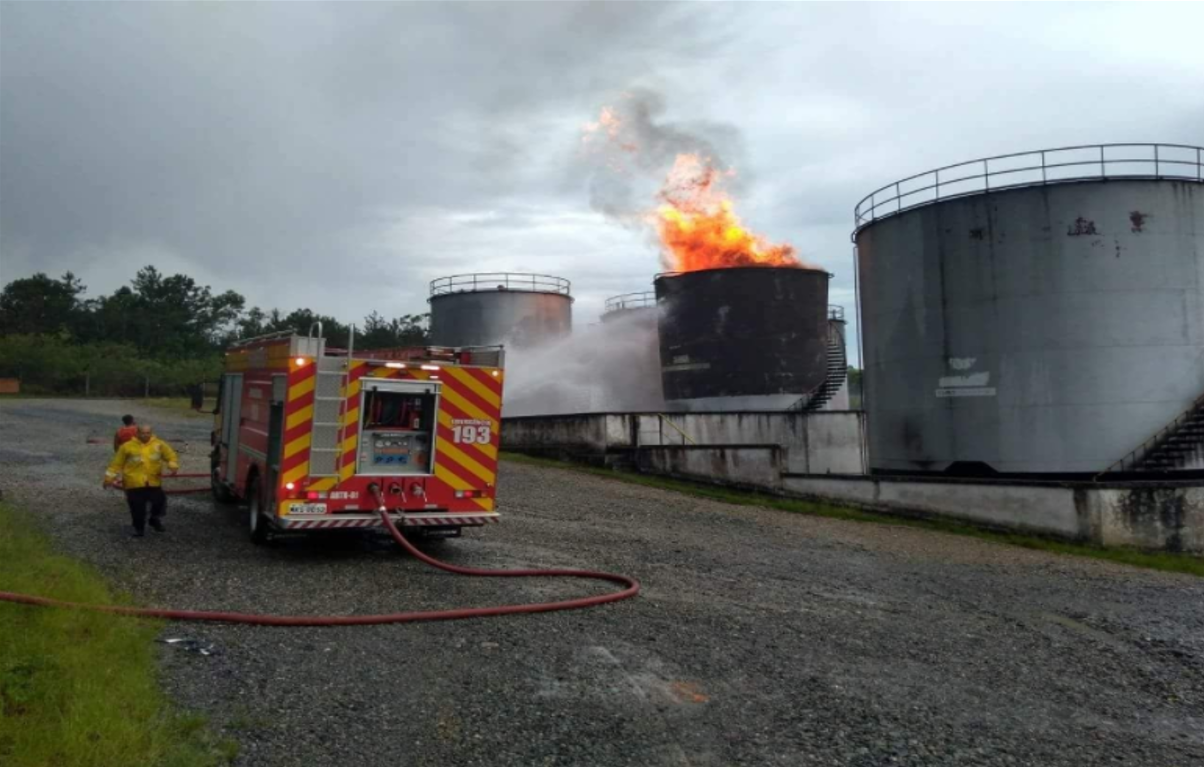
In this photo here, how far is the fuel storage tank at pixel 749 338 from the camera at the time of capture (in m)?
28.3

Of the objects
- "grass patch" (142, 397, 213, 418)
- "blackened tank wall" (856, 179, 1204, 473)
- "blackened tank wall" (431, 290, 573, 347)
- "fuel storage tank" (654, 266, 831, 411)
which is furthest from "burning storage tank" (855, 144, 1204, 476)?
"grass patch" (142, 397, 213, 418)

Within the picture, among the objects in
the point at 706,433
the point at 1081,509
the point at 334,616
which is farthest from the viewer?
the point at 706,433

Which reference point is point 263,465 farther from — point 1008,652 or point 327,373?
point 1008,652

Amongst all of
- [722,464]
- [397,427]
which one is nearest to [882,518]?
[722,464]

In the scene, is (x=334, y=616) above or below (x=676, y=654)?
above

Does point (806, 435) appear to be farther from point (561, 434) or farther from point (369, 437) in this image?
point (369, 437)

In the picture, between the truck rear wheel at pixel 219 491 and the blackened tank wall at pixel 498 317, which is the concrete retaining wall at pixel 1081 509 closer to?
the truck rear wheel at pixel 219 491

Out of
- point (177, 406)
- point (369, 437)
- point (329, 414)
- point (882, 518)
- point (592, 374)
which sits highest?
point (592, 374)

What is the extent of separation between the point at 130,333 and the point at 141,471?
69310mm

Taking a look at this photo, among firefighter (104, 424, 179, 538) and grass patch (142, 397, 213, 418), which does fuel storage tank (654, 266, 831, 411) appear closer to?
grass patch (142, 397, 213, 418)

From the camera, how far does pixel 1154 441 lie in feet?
54.9

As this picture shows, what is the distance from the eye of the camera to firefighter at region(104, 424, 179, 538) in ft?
34.4

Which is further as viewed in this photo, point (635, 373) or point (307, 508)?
point (635, 373)

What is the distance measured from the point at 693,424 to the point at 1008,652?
1718cm
